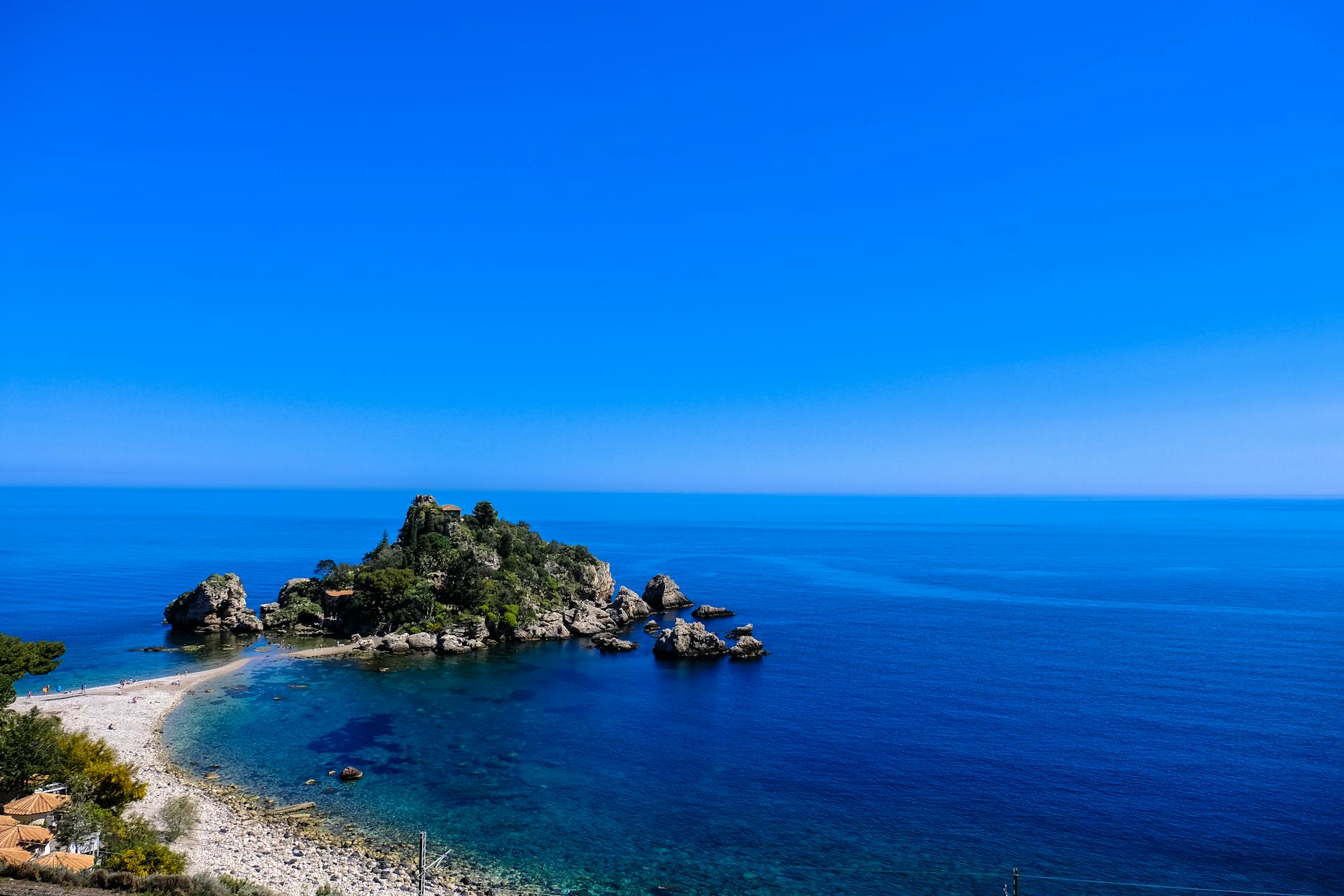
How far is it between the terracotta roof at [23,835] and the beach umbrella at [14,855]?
3.06 ft

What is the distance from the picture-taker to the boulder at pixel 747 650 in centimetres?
A: 8256

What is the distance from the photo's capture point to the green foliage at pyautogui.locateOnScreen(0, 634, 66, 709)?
148 ft

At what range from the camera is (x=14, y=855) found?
26.5 meters

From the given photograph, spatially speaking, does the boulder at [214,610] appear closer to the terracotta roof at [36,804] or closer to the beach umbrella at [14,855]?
the terracotta roof at [36,804]

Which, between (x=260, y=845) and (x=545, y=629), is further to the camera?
(x=545, y=629)

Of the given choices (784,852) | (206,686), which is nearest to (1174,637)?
(784,852)

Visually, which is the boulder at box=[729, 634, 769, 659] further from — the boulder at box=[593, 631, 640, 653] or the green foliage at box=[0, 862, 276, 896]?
the green foliage at box=[0, 862, 276, 896]

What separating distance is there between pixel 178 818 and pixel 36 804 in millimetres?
7363

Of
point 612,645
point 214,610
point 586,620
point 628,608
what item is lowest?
point 612,645

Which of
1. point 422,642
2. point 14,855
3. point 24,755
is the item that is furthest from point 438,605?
point 14,855

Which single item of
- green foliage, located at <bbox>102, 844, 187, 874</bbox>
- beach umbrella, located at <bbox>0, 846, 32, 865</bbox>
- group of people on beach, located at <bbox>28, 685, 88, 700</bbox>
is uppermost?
beach umbrella, located at <bbox>0, 846, 32, 865</bbox>

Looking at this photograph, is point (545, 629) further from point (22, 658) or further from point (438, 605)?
point (22, 658)

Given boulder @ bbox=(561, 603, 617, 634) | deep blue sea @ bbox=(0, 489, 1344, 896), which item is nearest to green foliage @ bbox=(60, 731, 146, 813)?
deep blue sea @ bbox=(0, 489, 1344, 896)

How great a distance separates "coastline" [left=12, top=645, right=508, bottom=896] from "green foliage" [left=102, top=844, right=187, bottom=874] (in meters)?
1.02
